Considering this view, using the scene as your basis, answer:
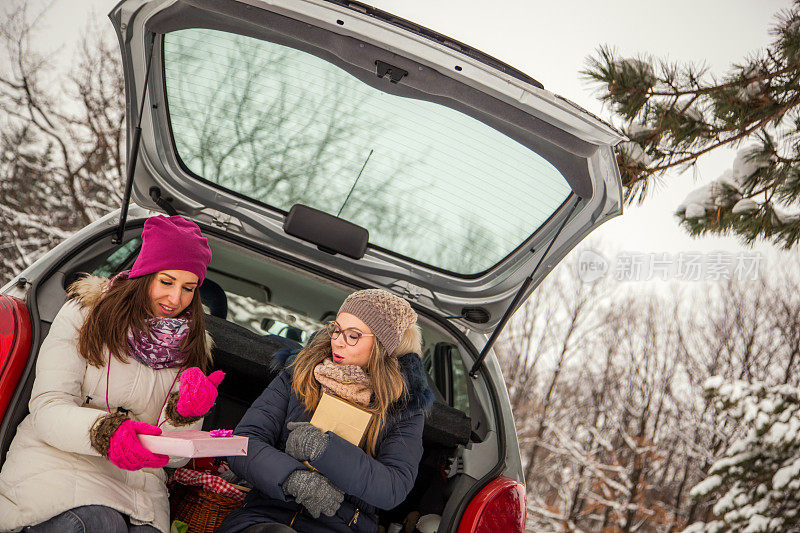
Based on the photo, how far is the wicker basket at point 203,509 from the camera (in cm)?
197

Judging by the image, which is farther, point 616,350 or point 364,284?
point 616,350

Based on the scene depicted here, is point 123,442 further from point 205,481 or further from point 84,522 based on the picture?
point 205,481

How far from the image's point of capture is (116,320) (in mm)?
1762

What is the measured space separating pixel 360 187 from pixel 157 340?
3.73ft

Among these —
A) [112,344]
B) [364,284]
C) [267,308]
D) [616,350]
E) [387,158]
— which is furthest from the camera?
[616,350]

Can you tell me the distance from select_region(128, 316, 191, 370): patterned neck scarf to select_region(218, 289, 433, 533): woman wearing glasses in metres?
0.32

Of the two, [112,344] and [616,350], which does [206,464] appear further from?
[616,350]

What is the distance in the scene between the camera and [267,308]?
3.97 m

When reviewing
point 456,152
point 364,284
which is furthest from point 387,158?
point 364,284

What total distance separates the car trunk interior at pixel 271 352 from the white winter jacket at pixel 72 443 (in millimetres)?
96

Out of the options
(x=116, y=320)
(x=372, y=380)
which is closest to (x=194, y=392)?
(x=116, y=320)

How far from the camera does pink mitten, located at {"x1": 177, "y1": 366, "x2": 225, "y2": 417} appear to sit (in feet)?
5.67

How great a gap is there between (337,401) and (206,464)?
623 millimetres

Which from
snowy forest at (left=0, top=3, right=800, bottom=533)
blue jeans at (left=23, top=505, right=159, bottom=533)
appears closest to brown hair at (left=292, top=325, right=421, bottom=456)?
blue jeans at (left=23, top=505, right=159, bottom=533)
